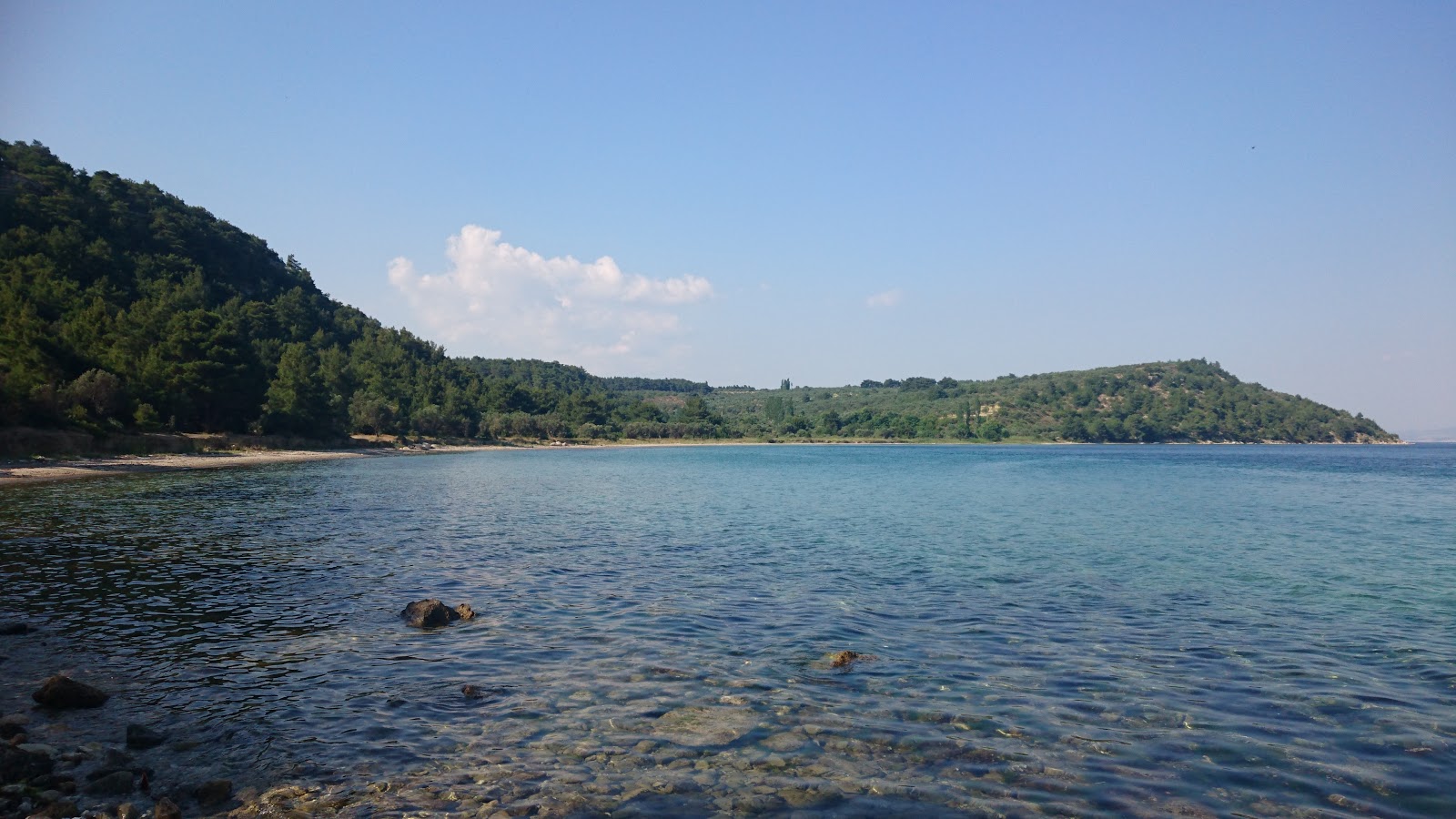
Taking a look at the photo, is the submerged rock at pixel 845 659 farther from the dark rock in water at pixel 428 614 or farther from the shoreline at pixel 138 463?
the shoreline at pixel 138 463

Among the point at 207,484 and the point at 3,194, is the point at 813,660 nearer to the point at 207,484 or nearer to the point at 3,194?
the point at 207,484

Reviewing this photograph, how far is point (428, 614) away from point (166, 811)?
9678mm

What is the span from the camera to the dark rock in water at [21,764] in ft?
29.6

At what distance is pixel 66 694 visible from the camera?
38.8 feet

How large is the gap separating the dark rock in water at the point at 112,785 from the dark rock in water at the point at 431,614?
8.54m

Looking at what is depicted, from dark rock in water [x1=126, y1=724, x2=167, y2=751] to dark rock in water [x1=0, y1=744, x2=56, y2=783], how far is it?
2.88ft

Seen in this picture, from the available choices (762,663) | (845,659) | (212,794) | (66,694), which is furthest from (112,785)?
(845,659)

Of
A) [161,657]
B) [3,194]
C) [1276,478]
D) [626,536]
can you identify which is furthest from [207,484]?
[3,194]

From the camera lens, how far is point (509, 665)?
14812 millimetres

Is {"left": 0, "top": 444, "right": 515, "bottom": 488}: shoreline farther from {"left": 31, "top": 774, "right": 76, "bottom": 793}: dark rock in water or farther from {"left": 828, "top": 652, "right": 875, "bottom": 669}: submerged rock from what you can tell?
{"left": 828, "top": 652, "right": 875, "bottom": 669}: submerged rock

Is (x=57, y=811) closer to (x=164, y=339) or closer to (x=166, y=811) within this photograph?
(x=166, y=811)

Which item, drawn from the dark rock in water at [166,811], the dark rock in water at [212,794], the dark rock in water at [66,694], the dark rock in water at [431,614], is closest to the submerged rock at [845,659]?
the dark rock in water at [431,614]

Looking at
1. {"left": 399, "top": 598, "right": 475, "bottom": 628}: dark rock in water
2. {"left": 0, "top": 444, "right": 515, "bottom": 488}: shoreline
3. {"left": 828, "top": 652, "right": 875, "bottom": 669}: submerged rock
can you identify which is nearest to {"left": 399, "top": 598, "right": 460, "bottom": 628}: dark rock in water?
{"left": 399, "top": 598, "right": 475, "bottom": 628}: dark rock in water

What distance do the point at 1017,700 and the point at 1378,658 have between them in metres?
9.02
